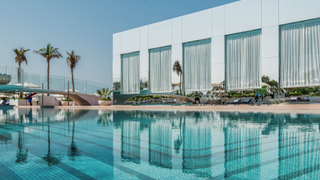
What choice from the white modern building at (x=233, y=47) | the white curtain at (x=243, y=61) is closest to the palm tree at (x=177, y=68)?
the white modern building at (x=233, y=47)

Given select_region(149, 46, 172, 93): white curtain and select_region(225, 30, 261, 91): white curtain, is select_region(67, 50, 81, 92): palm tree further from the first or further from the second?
select_region(225, 30, 261, 91): white curtain

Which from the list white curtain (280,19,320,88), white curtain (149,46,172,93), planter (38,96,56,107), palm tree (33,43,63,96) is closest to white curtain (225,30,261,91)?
white curtain (280,19,320,88)

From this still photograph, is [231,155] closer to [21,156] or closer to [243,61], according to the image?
[21,156]

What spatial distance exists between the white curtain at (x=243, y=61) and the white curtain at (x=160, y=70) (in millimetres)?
4709

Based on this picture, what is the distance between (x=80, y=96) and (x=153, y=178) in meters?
23.9

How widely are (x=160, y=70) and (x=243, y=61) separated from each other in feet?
21.2

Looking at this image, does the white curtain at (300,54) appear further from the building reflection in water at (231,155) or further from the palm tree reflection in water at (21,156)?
the palm tree reflection in water at (21,156)

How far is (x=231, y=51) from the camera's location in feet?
48.5

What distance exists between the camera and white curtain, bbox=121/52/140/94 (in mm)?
19500

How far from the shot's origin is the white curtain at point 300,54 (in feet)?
40.0

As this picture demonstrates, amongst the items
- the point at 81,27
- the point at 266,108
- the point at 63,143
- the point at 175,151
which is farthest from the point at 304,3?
the point at 81,27

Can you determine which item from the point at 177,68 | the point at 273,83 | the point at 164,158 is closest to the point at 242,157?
the point at 164,158

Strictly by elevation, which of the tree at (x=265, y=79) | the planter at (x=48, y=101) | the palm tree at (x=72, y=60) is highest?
the palm tree at (x=72, y=60)

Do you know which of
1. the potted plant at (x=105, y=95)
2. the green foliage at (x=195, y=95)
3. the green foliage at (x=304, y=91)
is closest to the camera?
the green foliage at (x=304, y=91)
